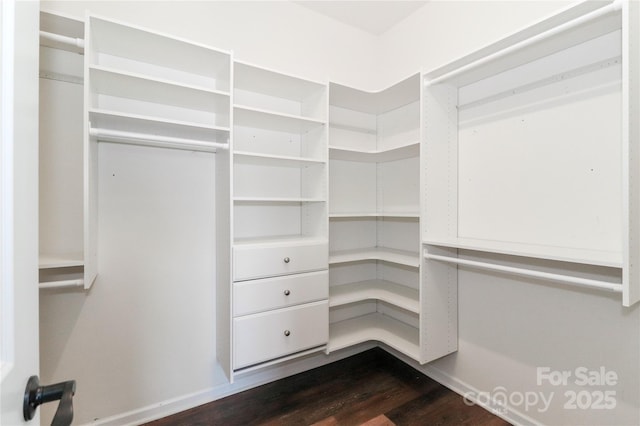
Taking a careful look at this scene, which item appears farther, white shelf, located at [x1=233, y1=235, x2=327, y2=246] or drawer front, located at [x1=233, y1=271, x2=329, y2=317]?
white shelf, located at [x1=233, y1=235, x2=327, y2=246]

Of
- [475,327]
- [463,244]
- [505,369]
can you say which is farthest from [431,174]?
[505,369]

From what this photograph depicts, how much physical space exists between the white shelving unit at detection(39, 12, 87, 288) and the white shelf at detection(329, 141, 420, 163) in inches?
58.5

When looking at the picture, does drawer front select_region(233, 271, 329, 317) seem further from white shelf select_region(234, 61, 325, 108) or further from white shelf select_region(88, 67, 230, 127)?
white shelf select_region(234, 61, 325, 108)

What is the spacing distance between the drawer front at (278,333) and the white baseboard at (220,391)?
435 mm

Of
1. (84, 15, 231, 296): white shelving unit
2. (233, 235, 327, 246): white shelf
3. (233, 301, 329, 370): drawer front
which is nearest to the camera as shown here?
(84, 15, 231, 296): white shelving unit

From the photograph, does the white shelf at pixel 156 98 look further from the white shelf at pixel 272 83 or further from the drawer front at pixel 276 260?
the drawer front at pixel 276 260

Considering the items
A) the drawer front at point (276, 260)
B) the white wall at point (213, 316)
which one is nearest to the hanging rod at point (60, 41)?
the white wall at point (213, 316)

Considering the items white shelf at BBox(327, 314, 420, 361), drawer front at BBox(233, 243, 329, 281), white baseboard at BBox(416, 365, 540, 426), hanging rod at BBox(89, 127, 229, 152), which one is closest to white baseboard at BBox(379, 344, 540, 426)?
white baseboard at BBox(416, 365, 540, 426)

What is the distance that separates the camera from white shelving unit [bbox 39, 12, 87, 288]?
→ 1.54m

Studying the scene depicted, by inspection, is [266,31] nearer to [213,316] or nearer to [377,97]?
[377,97]

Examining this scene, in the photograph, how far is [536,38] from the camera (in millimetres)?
1380

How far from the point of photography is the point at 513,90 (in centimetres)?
177

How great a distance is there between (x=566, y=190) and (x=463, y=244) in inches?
22.7

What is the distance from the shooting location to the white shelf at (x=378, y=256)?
211cm
